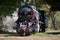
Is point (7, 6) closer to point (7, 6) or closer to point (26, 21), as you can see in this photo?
point (7, 6)

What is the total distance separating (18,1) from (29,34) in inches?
169

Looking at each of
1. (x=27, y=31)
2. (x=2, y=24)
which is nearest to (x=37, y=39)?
(x=27, y=31)

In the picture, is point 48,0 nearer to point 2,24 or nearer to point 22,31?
point 22,31

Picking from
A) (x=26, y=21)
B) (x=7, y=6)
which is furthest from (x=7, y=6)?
(x=26, y=21)

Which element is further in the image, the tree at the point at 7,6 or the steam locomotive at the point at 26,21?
the tree at the point at 7,6

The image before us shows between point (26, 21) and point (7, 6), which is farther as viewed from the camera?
point (7, 6)

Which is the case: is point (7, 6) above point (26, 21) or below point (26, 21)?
above

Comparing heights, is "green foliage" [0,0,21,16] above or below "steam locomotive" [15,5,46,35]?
above

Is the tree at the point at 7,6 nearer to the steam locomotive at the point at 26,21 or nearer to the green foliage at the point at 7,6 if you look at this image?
the green foliage at the point at 7,6

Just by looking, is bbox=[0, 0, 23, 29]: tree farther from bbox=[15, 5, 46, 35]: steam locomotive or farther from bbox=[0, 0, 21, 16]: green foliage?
bbox=[15, 5, 46, 35]: steam locomotive

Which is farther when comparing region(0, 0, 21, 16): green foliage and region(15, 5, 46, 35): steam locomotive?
region(0, 0, 21, 16): green foliage

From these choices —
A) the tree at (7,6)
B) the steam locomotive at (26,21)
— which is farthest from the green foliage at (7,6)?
the steam locomotive at (26,21)

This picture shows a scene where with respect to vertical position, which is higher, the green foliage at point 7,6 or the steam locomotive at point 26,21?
the green foliage at point 7,6

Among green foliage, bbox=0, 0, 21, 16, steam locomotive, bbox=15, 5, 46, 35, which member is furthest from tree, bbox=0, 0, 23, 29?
steam locomotive, bbox=15, 5, 46, 35
